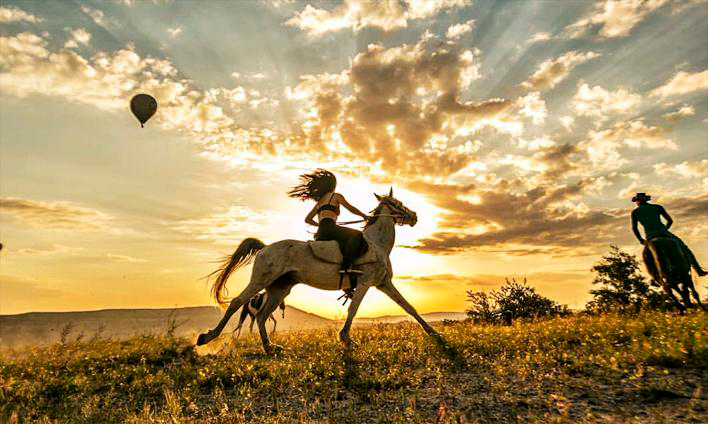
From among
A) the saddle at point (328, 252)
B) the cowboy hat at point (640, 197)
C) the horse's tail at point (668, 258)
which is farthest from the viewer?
the cowboy hat at point (640, 197)

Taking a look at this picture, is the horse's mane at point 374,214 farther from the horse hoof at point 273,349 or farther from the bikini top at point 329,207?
the horse hoof at point 273,349

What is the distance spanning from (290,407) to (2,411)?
12.6 feet

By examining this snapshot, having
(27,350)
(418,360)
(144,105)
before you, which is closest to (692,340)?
(418,360)

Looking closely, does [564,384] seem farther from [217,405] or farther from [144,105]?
[144,105]

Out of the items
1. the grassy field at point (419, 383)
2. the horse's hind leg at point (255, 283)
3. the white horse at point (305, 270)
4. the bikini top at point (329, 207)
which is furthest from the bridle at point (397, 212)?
the grassy field at point (419, 383)

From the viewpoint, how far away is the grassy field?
3.87m

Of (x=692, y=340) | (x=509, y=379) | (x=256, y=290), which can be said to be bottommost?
(x=509, y=379)

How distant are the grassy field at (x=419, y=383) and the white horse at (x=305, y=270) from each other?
0.82m

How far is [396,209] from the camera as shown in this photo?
9.77m

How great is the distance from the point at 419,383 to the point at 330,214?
4.55 meters

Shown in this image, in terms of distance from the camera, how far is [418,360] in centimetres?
616

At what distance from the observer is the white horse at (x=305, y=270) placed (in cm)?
805

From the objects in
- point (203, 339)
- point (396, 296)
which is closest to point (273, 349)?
point (203, 339)

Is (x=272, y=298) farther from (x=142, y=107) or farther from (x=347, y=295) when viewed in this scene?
(x=142, y=107)
